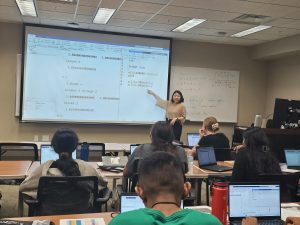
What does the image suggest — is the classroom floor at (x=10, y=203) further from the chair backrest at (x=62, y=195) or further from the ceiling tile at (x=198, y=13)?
the ceiling tile at (x=198, y=13)

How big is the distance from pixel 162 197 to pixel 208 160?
3.20m

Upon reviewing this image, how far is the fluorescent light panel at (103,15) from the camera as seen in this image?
18.4 feet

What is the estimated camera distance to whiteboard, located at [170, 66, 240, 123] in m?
7.89

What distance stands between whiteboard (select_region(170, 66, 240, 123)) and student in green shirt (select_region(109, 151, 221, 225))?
6543 millimetres

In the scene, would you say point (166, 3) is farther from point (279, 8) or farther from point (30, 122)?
point (30, 122)

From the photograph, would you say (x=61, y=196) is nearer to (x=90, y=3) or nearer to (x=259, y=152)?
(x=259, y=152)

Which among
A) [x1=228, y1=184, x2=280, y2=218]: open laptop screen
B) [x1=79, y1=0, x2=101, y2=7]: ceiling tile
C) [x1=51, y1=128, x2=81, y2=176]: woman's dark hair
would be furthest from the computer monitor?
[x1=51, y1=128, x2=81, y2=176]: woman's dark hair

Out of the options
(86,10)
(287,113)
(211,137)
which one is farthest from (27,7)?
(287,113)

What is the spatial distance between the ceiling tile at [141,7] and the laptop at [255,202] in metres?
3.54

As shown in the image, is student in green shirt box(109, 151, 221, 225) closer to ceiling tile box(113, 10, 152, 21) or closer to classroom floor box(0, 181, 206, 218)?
classroom floor box(0, 181, 206, 218)

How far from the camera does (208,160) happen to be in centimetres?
436

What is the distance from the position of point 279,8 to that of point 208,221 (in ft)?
14.7

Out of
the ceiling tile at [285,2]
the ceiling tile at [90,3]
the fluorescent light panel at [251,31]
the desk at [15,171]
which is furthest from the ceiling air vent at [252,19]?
the desk at [15,171]

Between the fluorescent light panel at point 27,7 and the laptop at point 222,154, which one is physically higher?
the fluorescent light panel at point 27,7
